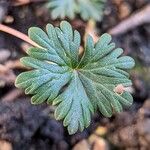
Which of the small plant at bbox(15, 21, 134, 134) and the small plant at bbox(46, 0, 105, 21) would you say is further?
the small plant at bbox(46, 0, 105, 21)

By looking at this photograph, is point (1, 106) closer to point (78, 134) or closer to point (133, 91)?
point (78, 134)

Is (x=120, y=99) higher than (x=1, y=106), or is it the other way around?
(x=1, y=106)

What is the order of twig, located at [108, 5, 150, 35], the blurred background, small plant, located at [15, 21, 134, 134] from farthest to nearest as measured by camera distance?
twig, located at [108, 5, 150, 35]
the blurred background
small plant, located at [15, 21, 134, 134]

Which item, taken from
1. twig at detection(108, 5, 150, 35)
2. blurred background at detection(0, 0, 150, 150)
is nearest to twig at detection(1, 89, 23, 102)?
blurred background at detection(0, 0, 150, 150)

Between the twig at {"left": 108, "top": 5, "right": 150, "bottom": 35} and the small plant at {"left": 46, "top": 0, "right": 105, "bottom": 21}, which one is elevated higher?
the small plant at {"left": 46, "top": 0, "right": 105, "bottom": 21}

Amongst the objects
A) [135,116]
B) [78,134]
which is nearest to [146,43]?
[135,116]

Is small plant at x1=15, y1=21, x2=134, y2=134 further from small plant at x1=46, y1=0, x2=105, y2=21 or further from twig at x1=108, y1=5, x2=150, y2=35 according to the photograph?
twig at x1=108, y1=5, x2=150, y2=35

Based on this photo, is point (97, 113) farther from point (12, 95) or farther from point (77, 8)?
point (77, 8)
